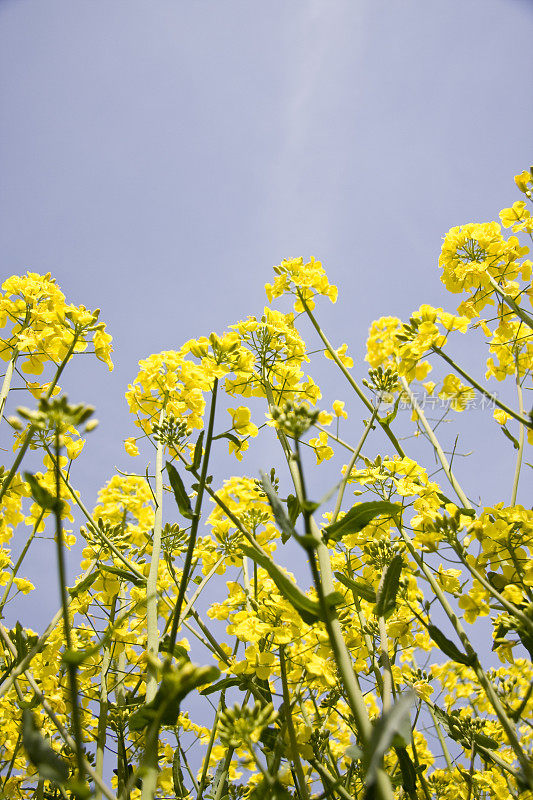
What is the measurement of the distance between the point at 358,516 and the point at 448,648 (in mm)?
647

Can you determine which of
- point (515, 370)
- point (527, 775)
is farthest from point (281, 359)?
point (527, 775)

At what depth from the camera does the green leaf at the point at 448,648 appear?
1.70 meters

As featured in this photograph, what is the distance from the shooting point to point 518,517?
87.4 inches

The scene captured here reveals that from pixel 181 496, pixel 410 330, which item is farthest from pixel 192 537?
pixel 410 330

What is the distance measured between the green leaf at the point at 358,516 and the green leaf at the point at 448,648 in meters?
0.48

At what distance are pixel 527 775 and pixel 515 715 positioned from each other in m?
0.42

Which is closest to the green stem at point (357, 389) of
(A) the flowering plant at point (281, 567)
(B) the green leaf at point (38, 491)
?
(A) the flowering plant at point (281, 567)

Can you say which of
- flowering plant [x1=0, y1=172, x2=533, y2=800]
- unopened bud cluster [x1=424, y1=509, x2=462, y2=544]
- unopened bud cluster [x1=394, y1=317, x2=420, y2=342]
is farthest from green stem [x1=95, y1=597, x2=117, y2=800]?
unopened bud cluster [x1=394, y1=317, x2=420, y2=342]

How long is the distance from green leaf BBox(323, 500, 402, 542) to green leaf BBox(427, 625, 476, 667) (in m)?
0.48

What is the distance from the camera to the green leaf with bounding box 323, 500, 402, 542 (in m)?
1.48

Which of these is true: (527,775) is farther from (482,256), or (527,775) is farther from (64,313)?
(482,256)

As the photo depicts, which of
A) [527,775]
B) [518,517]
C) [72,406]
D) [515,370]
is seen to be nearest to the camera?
[72,406]

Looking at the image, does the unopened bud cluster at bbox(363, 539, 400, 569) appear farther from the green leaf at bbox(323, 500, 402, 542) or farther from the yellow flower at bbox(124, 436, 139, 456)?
the yellow flower at bbox(124, 436, 139, 456)

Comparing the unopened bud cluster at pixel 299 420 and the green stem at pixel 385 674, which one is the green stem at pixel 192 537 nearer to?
the unopened bud cluster at pixel 299 420
